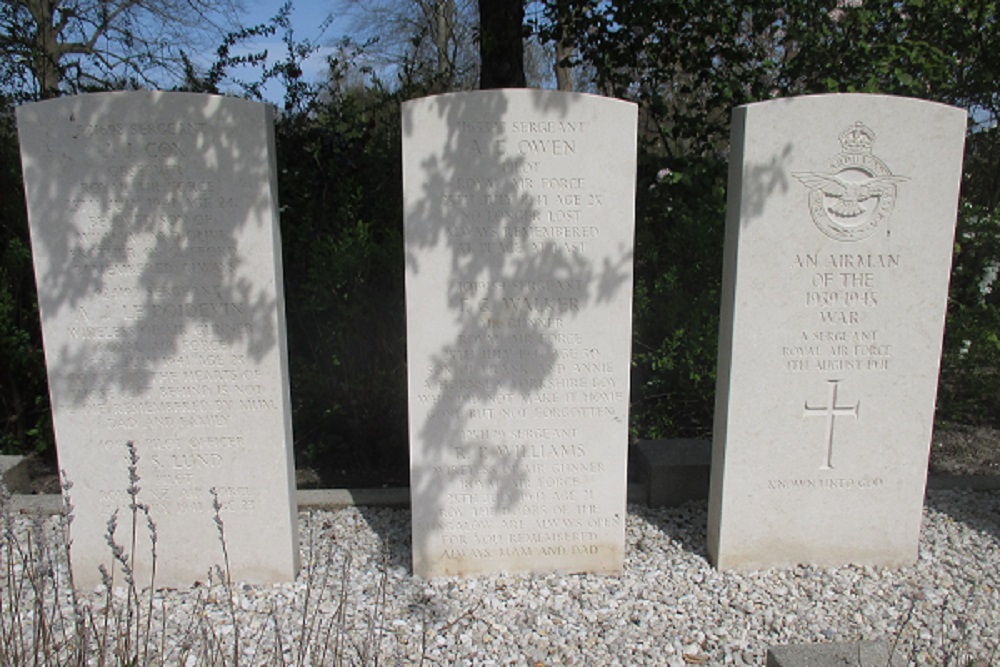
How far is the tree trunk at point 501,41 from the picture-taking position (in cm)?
548

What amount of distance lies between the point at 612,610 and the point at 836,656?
3.58ft

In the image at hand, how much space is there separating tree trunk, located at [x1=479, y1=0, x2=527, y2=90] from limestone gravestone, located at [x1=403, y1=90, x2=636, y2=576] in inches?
108

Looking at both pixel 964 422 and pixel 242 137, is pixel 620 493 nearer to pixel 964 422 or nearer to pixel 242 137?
pixel 242 137

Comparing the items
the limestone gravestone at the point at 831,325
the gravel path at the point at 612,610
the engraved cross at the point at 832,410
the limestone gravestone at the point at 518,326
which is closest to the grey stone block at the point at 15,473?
the gravel path at the point at 612,610

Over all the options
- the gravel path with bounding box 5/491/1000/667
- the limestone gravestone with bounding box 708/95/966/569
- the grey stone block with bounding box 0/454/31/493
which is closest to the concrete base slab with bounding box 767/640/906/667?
the gravel path with bounding box 5/491/1000/667

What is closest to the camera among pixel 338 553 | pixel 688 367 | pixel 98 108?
pixel 98 108

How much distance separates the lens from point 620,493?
11.2 ft

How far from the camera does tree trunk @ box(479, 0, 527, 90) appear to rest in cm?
548

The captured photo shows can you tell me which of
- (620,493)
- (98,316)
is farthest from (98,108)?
(620,493)

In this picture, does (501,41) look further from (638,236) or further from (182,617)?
(182,617)

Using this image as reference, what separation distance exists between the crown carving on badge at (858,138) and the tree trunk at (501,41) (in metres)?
3.08

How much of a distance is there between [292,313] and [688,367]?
256cm

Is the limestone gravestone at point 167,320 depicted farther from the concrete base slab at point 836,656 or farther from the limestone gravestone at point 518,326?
the concrete base slab at point 836,656

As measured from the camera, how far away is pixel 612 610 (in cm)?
318
